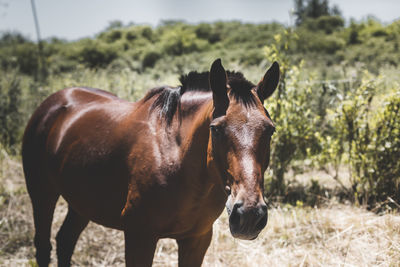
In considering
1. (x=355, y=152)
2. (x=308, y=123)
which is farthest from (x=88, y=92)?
(x=355, y=152)

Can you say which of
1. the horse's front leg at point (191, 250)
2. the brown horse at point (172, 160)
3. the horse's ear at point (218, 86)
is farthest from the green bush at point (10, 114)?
the horse's ear at point (218, 86)

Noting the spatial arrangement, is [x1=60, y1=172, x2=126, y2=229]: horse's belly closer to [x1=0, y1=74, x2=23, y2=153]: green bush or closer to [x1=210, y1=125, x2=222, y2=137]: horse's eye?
[x1=210, y1=125, x2=222, y2=137]: horse's eye

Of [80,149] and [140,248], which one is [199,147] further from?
[80,149]

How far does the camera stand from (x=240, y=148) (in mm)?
1387

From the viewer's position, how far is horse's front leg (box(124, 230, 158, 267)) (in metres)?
1.86

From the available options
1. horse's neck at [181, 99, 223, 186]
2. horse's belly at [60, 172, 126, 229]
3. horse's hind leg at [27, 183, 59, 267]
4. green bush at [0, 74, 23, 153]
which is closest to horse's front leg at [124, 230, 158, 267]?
horse's belly at [60, 172, 126, 229]

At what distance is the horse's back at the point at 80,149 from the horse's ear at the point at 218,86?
84cm

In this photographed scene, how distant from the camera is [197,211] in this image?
1.82 metres

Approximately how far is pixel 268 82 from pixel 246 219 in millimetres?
885

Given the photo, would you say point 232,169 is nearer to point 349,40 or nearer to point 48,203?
point 48,203

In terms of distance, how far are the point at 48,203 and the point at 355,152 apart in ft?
12.5

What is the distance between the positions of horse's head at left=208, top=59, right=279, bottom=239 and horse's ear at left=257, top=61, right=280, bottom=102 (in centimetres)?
8

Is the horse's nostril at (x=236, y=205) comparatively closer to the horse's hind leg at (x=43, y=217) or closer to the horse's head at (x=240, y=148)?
the horse's head at (x=240, y=148)

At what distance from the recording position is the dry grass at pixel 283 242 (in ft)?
9.42
